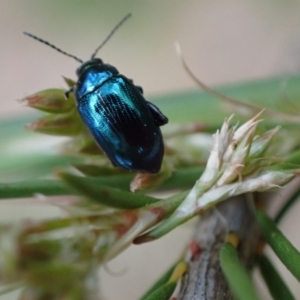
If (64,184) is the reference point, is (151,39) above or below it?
above

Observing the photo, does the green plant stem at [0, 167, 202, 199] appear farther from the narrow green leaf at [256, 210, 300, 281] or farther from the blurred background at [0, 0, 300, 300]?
the blurred background at [0, 0, 300, 300]

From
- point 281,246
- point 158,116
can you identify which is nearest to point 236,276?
point 281,246

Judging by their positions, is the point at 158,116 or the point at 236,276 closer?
the point at 236,276

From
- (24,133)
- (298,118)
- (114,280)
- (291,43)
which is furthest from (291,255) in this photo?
(291,43)

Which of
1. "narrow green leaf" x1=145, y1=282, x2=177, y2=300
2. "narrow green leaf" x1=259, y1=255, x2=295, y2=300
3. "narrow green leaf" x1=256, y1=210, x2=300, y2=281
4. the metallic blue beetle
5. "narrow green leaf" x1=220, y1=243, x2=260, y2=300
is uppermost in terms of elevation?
the metallic blue beetle

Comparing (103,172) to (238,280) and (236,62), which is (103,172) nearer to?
(238,280)

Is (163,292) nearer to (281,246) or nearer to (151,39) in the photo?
(281,246)

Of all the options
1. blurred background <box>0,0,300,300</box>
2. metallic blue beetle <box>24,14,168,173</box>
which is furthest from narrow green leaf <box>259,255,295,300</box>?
blurred background <box>0,0,300,300</box>
